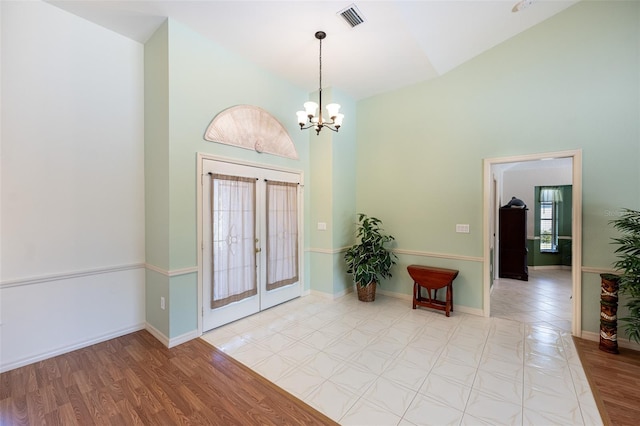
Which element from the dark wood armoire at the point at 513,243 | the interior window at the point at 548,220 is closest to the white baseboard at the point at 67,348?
the dark wood armoire at the point at 513,243

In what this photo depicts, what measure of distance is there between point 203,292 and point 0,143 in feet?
7.28

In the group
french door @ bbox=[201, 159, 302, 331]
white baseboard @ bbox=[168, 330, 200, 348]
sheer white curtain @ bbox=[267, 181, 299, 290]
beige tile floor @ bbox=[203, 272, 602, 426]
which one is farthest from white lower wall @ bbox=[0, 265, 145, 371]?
sheer white curtain @ bbox=[267, 181, 299, 290]

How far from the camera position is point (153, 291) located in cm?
300

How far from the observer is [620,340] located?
8.96ft

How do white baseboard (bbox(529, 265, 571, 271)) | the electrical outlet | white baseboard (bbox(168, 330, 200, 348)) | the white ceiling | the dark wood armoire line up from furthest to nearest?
white baseboard (bbox(529, 265, 571, 271)) < the dark wood armoire < the electrical outlet < white baseboard (bbox(168, 330, 200, 348)) < the white ceiling

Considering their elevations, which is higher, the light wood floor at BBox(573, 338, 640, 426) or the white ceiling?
the white ceiling

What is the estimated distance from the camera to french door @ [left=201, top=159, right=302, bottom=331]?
3.06 meters

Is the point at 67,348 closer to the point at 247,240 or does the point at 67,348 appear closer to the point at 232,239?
the point at 232,239

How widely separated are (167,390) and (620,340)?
441 cm

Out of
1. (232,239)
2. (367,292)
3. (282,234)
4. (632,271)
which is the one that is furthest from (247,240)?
(632,271)

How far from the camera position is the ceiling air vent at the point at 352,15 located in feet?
8.52

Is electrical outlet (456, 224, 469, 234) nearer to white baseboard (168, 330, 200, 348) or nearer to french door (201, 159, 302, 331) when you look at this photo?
french door (201, 159, 302, 331)

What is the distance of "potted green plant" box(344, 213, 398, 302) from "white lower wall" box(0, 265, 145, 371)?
2848mm

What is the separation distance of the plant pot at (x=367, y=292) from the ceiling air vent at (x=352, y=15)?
339 centimetres
